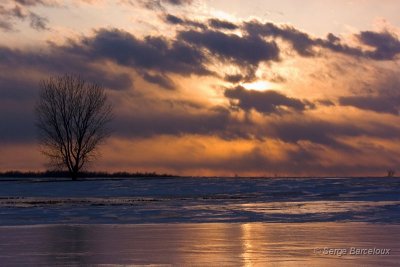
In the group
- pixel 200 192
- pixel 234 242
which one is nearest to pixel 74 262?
pixel 234 242

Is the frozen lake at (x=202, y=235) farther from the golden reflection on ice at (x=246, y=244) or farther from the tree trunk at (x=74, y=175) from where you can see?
the tree trunk at (x=74, y=175)

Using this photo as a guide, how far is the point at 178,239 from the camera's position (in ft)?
53.7

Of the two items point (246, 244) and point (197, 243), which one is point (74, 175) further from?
point (246, 244)

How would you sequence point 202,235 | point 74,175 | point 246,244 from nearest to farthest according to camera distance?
1. point 246,244
2. point 202,235
3. point 74,175

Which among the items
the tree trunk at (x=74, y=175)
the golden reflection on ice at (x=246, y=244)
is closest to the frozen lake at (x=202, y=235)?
the golden reflection on ice at (x=246, y=244)

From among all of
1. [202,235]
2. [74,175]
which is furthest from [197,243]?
[74,175]

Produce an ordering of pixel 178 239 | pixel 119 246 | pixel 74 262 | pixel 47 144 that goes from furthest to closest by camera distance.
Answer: pixel 47 144 → pixel 178 239 → pixel 119 246 → pixel 74 262

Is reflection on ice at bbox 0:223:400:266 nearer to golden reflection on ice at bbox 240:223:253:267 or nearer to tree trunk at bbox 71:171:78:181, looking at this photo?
golden reflection on ice at bbox 240:223:253:267

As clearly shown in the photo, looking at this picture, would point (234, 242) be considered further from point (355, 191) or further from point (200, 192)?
point (200, 192)

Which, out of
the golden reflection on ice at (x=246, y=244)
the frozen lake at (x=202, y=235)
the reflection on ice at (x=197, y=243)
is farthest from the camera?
the frozen lake at (x=202, y=235)

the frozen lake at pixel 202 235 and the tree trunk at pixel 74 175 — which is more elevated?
the tree trunk at pixel 74 175

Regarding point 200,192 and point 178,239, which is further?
point 200,192

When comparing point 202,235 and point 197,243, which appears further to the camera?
point 202,235

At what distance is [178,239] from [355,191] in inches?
1104
